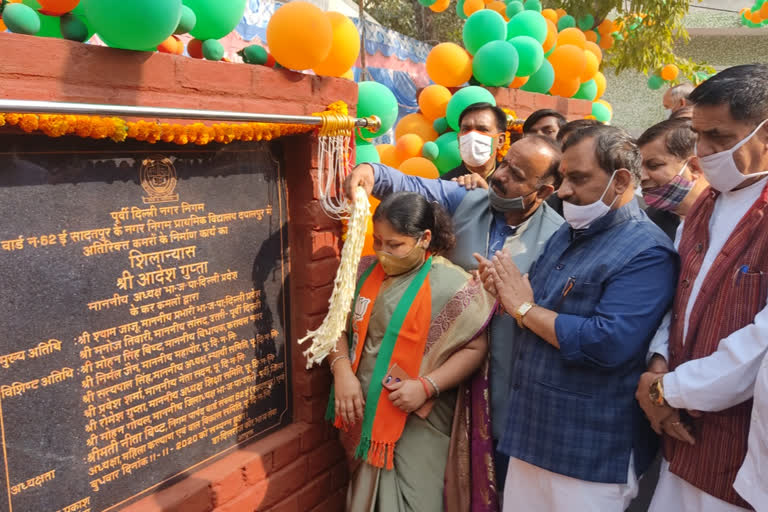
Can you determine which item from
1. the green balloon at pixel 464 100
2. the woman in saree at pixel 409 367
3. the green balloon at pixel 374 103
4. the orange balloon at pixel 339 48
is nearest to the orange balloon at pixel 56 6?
the orange balloon at pixel 339 48

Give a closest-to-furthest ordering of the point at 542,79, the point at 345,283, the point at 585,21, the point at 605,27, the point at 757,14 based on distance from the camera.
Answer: the point at 345,283
the point at 542,79
the point at 585,21
the point at 605,27
the point at 757,14

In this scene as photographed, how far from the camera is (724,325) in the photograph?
1591 millimetres

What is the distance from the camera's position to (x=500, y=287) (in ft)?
6.50

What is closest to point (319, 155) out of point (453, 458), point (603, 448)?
point (453, 458)

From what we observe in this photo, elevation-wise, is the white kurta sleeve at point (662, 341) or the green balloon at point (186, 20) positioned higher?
the green balloon at point (186, 20)

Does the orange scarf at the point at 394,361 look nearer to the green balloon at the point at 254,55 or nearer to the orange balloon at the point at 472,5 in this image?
the green balloon at the point at 254,55

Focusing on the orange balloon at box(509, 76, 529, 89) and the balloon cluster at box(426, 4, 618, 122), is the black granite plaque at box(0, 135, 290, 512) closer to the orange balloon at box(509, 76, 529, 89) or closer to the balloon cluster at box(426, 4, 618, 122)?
the balloon cluster at box(426, 4, 618, 122)

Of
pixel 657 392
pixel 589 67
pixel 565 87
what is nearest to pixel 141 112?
pixel 657 392

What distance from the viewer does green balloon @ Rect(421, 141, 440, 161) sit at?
390cm

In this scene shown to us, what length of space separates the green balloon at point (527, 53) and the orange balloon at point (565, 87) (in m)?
0.71

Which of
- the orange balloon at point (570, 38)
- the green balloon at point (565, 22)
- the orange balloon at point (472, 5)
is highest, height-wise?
the green balloon at point (565, 22)

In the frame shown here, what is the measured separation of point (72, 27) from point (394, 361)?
1.56 m

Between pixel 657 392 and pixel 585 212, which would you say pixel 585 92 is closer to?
pixel 585 212

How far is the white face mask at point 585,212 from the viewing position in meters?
1.89
